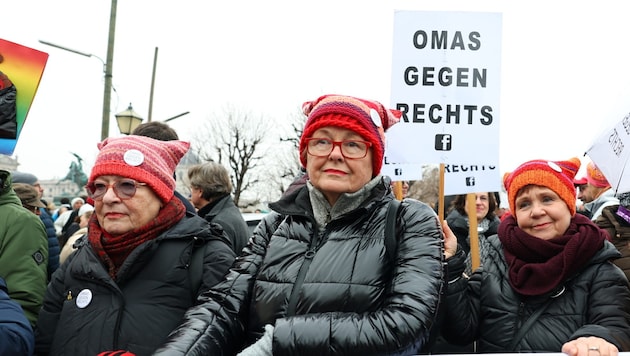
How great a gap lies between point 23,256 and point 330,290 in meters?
1.75

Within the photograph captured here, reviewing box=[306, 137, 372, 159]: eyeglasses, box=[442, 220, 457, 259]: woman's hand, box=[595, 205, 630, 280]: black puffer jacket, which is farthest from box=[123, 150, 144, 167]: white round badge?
box=[595, 205, 630, 280]: black puffer jacket

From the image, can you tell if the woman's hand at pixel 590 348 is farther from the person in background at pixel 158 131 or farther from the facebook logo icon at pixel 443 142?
the person in background at pixel 158 131

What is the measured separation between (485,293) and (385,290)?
1.00 m

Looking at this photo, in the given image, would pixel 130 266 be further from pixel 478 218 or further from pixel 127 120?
pixel 127 120

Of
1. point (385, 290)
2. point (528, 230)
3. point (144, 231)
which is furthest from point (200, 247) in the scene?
point (528, 230)

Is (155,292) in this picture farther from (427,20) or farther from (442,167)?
(427,20)

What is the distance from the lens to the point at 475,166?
179 inches

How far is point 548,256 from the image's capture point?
112 inches

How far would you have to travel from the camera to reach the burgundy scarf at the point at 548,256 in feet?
8.97

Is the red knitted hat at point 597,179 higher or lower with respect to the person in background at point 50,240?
higher

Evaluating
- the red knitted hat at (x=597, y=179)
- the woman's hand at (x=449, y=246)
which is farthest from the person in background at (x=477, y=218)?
the woman's hand at (x=449, y=246)

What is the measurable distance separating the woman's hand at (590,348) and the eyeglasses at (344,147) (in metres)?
1.07

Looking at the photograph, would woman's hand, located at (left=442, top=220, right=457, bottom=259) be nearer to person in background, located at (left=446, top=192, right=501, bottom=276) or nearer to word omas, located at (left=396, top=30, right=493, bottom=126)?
word omas, located at (left=396, top=30, right=493, bottom=126)

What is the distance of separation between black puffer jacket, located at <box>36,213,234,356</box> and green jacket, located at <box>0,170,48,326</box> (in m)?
0.13
